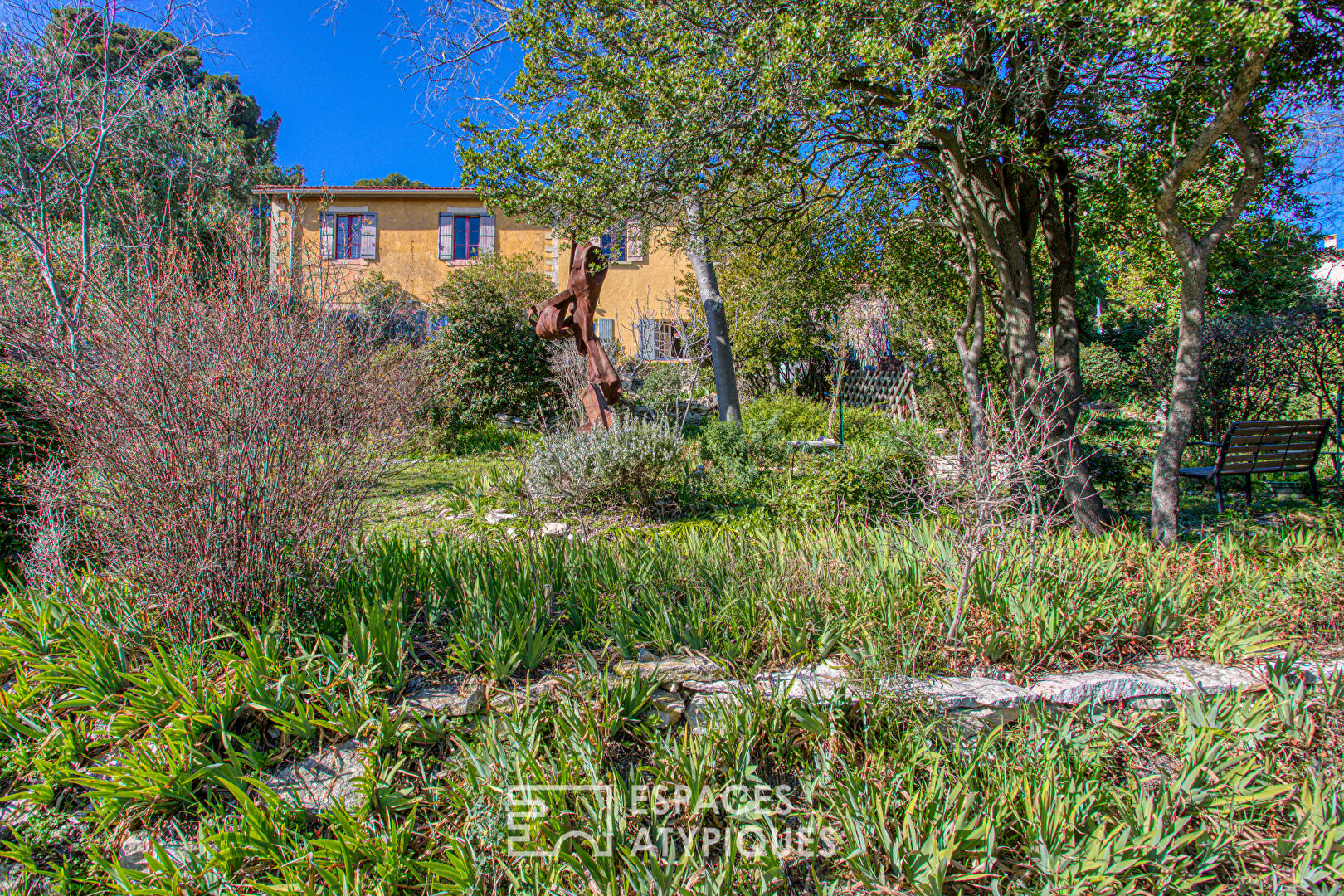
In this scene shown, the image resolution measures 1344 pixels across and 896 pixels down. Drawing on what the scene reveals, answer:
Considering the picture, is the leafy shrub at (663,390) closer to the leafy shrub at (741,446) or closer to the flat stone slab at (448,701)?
the leafy shrub at (741,446)

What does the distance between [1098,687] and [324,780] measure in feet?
9.31

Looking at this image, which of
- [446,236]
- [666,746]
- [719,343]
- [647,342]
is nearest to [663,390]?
[719,343]

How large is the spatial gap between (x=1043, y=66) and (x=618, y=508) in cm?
450

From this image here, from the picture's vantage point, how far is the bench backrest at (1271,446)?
5652 mm

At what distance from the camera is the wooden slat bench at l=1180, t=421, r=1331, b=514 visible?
5652 mm

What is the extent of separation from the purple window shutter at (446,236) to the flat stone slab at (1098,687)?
1859 centimetres

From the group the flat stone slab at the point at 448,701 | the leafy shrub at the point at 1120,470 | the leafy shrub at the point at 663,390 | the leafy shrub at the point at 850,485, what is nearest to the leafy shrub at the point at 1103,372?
the leafy shrub at the point at 1120,470

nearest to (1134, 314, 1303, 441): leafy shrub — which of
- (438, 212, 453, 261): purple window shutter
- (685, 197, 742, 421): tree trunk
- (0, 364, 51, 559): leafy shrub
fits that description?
(685, 197, 742, 421): tree trunk

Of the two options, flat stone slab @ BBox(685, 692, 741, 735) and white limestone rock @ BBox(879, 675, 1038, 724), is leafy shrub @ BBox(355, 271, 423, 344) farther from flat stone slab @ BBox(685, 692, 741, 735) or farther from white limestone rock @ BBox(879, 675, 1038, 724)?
white limestone rock @ BBox(879, 675, 1038, 724)

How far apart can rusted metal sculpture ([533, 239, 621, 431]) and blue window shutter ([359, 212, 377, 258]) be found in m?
13.4

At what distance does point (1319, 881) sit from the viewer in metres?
1.91

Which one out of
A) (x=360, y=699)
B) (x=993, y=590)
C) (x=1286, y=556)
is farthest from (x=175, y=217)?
(x=1286, y=556)

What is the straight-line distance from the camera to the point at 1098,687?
260cm

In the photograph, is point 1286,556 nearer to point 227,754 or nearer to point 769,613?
point 769,613
